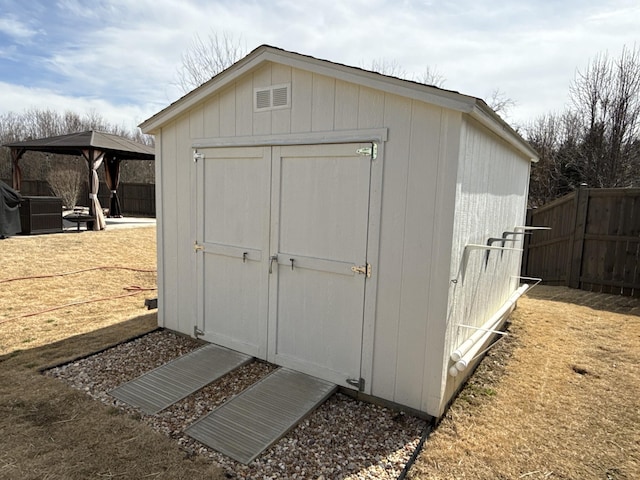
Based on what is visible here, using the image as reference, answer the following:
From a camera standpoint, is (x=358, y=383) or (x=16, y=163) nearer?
(x=358, y=383)

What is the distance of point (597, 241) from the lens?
6.94 metres

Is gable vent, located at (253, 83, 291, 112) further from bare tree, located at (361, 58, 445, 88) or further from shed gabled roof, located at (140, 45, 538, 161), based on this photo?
bare tree, located at (361, 58, 445, 88)

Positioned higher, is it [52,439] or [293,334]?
A: [293,334]

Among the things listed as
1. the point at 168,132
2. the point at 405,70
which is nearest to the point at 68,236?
the point at 168,132

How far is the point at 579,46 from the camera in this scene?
416 inches

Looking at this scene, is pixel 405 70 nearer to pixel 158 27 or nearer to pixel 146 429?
pixel 158 27

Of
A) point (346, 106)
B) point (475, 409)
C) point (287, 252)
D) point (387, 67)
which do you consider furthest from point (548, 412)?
point (387, 67)

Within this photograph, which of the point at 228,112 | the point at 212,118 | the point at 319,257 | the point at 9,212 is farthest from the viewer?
the point at 9,212

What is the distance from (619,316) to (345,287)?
483cm

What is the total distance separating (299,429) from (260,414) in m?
0.33

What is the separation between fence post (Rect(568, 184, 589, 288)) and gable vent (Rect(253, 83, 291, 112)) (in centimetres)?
613

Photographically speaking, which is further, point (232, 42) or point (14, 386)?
point (232, 42)

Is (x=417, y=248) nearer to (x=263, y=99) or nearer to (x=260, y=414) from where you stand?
(x=260, y=414)

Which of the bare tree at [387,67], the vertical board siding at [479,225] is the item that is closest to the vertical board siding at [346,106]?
the vertical board siding at [479,225]
